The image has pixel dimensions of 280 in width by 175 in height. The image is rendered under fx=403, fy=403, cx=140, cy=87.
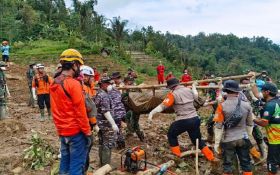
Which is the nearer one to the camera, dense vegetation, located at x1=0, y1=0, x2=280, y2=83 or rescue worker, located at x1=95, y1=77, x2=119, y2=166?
rescue worker, located at x1=95, y1=77, x2=119, y2=166

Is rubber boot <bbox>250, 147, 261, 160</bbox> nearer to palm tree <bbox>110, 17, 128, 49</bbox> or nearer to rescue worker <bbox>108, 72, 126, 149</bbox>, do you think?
rescue worker <bbox>108, 72, 126, 149</bbox>

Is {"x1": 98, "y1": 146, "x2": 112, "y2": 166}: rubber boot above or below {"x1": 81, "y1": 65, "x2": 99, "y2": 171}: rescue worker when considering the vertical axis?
below


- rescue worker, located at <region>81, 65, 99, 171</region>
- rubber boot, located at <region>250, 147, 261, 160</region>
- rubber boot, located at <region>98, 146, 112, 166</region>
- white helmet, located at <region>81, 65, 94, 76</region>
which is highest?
white helmet, located at <region>81, 65, 94, 76</region>

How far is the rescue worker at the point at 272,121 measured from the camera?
6.81 m

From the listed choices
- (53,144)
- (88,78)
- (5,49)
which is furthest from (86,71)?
(5,49)

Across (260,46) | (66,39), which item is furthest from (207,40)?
(66,39)

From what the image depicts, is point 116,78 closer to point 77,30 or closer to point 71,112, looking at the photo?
point 71,112

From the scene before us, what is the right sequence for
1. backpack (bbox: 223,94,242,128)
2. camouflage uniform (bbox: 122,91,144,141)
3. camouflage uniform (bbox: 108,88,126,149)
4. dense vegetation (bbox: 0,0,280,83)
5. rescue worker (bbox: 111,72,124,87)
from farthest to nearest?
dense vegetation (bbox: 0,0,280,83)
camouflage uniform (bbox: 122,91,144,141)
rescue worker (bbox: 111,72,124,87)
camouflage uniform (bbox: 108,88,126,149)
backpack (bbox: 223,94,242,128)

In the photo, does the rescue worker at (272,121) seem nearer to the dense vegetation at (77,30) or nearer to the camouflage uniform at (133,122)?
the camouflage uniform at (133,122)

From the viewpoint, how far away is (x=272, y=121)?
6.89m

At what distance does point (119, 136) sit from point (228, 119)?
2.80 m

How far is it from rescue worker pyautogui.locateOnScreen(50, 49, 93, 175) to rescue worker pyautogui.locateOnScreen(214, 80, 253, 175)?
236 centimetres

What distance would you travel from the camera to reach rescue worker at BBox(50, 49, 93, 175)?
5172 millimetres

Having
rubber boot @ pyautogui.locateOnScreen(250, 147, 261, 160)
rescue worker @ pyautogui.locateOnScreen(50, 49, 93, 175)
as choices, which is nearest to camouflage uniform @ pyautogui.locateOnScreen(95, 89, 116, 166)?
rescue worker @ pyautogui.locateOnScreen(50, 49, 93, 175)
